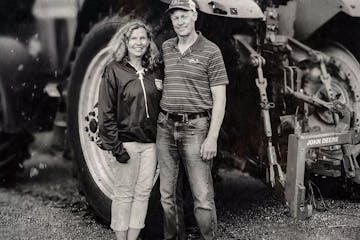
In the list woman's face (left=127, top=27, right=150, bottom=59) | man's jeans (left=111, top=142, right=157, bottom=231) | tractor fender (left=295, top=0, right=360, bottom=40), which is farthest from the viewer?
tractor fender (left=295, top=0, right=360, bottom=40)

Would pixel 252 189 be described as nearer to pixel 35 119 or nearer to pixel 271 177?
pixel 271 177

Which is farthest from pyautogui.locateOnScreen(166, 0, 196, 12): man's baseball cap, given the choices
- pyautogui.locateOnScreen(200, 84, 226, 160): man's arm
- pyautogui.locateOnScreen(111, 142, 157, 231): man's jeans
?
pyautogui.locateOnScreen(111, 142, 157, 231): man's jeans

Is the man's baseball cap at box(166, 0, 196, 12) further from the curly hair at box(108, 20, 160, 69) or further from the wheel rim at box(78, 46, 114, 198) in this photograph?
the wheel rim at box(78, 46, 114, 198)

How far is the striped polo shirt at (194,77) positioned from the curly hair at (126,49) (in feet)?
0.48

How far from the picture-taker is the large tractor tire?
4609mm

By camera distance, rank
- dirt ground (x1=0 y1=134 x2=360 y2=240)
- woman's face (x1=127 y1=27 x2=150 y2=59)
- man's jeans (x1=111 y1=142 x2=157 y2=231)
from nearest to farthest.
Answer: woman's face (x1=127 y1=27 x2=150 y2=59), man's jeans (x1=111 y1=142 x2=157 y2=231), dirt ground (x1=0 y1=134 x2=360 y2=240)

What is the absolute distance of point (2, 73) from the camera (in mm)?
5805

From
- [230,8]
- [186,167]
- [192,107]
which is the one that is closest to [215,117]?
[192,107]

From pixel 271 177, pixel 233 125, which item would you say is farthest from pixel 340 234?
pixel 233 125

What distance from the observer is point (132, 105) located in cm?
381

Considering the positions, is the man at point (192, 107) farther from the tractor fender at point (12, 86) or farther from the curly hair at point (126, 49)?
the tractor fender at point (12, 86)

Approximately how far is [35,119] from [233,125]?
212cm

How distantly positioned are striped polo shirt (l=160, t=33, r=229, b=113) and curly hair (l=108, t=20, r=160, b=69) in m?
0.14

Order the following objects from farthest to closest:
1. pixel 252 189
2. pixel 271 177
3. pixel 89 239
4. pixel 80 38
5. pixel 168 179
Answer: pixel 252 189 → pixel 80 38 → pixel 89 239 → pixel 271 177 → pixel 168 179
